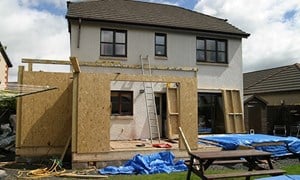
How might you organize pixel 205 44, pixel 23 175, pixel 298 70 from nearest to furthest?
1. pixel 23 175
2. pixel 205 44
3. pixel 298 70

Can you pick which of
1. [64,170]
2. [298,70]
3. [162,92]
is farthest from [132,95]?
[298,70]

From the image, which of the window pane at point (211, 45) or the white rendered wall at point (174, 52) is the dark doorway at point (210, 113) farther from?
the window pane at point (211, 45)

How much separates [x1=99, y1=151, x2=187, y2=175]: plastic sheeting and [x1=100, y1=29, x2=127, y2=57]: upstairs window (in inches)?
285

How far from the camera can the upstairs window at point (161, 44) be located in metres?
18.0

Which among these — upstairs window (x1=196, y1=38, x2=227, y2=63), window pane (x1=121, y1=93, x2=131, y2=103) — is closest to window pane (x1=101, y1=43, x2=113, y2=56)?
window pane (x1=121, y1=93, x2=131, y2=103)

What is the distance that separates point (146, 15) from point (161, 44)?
201 centimetres

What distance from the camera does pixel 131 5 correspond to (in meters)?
20.0

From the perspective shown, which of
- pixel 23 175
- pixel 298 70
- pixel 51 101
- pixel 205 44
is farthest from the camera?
pixel 298 70

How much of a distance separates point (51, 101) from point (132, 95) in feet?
15.7

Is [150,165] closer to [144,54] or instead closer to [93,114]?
[93,114]

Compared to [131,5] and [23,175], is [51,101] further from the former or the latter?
[131,5]

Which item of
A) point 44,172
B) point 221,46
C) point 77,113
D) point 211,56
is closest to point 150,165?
point 77,113

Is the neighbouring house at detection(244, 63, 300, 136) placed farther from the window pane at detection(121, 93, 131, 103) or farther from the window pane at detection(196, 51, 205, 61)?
the window pane at detection(121, 93, 131, 103)

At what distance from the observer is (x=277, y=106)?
928 inches
